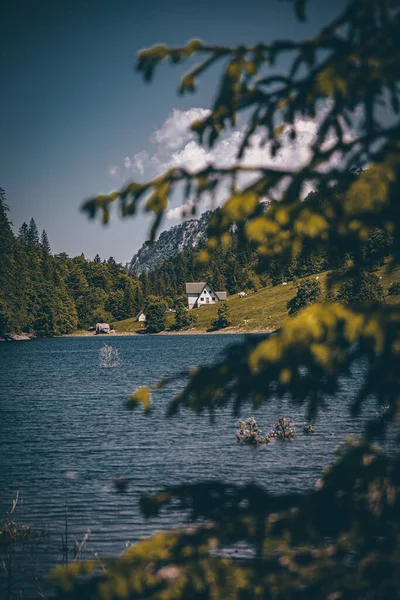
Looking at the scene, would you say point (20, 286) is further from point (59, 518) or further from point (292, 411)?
point (59, 518)

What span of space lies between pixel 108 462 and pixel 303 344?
828 inches

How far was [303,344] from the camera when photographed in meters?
4.64

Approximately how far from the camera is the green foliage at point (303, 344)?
15.6 feet

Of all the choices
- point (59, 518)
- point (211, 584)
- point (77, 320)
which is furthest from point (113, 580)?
point (77, 320)

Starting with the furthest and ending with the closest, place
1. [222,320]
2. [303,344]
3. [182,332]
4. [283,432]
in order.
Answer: [182,332] < [222,320] < [283,432] < [303,344]

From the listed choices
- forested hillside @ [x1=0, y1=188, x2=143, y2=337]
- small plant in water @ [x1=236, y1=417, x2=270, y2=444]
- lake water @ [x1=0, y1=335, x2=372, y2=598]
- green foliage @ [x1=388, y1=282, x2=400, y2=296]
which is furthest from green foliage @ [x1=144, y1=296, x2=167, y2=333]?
small plant in water @ [x1=236, y1=417, x2=270, y2=444]

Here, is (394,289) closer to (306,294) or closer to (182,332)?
(306,294)

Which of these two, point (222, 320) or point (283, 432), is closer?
point (283, 432)

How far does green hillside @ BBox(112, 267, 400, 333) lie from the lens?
500ft

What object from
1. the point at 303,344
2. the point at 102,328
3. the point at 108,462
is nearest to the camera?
the point at 303,344

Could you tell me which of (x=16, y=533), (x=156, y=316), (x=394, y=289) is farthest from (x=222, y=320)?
(x=16, y=533)

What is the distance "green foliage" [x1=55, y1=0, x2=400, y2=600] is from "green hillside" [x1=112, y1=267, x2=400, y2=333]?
136581 mm

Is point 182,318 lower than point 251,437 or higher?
higher

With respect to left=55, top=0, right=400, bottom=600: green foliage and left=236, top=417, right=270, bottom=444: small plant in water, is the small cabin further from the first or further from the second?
left=55, top=0, right=400, bottom=600: green foliage
